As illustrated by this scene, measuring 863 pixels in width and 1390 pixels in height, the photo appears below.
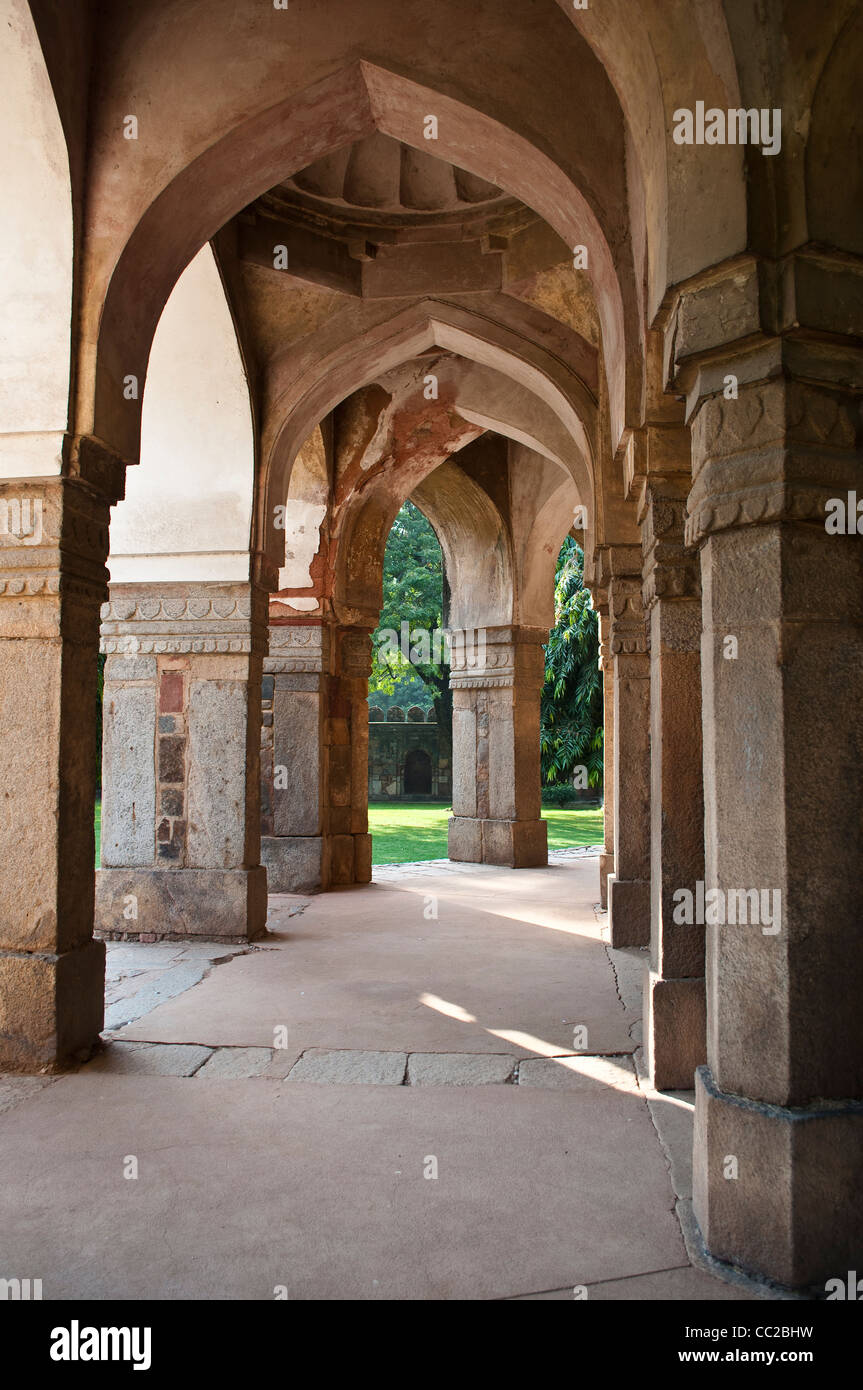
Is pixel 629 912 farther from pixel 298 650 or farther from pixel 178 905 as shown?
pixel 298 650

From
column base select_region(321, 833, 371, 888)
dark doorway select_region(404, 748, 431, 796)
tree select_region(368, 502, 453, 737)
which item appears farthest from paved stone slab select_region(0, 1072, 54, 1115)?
dark doorway select_region(404, 748, 431, 796)

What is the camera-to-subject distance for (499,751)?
1072 centimetres

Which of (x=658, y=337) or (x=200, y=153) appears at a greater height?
(x=200, y=153)

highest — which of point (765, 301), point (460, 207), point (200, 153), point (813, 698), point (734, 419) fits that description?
point (460, 207)

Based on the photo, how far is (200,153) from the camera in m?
3.95

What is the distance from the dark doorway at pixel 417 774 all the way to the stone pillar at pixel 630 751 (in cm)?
1809

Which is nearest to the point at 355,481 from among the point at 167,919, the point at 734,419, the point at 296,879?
the point at 296,879

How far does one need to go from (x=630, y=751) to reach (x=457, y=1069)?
110 inches

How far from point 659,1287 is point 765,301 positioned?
7.66 feet

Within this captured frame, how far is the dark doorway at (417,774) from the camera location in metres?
24.3

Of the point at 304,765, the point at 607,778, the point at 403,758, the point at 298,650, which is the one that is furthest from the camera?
the point at 403,758

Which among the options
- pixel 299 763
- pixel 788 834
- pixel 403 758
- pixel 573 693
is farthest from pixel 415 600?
pixel 788 834
